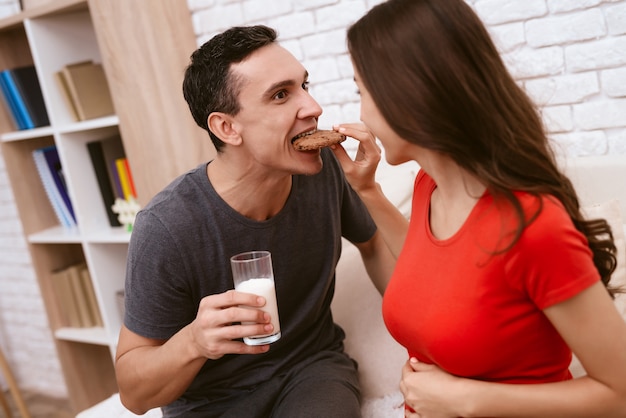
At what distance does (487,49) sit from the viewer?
1.07 meters

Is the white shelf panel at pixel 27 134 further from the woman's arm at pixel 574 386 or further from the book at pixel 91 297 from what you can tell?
the woman's arm at pixel 574 386

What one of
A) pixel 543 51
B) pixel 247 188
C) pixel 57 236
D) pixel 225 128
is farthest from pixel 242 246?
pixel 57 236

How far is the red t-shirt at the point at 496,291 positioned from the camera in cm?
97

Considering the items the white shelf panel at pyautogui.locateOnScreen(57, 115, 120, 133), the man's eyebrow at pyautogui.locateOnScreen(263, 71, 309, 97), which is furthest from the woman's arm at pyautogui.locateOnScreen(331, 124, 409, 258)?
the white shelf panel at pyautogui.locateOnScreen(57, 115, 120, 133)

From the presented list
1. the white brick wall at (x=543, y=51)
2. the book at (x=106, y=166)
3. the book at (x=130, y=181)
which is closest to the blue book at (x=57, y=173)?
the book at (x=106, y=166)

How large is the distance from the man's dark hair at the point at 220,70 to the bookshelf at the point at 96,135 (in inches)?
39.0

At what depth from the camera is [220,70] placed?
1.65m

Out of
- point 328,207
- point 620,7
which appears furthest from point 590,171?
point 328,207

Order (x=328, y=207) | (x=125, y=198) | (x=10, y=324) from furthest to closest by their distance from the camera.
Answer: (x=10, y=324) < (x=125, y=198) < (x=328, y=207)

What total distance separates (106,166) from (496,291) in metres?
2.33

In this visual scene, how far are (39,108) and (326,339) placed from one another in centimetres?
202

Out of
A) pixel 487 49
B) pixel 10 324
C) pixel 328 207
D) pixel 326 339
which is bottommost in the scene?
pixel 10 324

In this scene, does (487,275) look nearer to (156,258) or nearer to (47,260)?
(156,258)

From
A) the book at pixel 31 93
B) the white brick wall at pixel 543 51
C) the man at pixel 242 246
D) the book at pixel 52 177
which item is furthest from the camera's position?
the book at pixel 52 177
